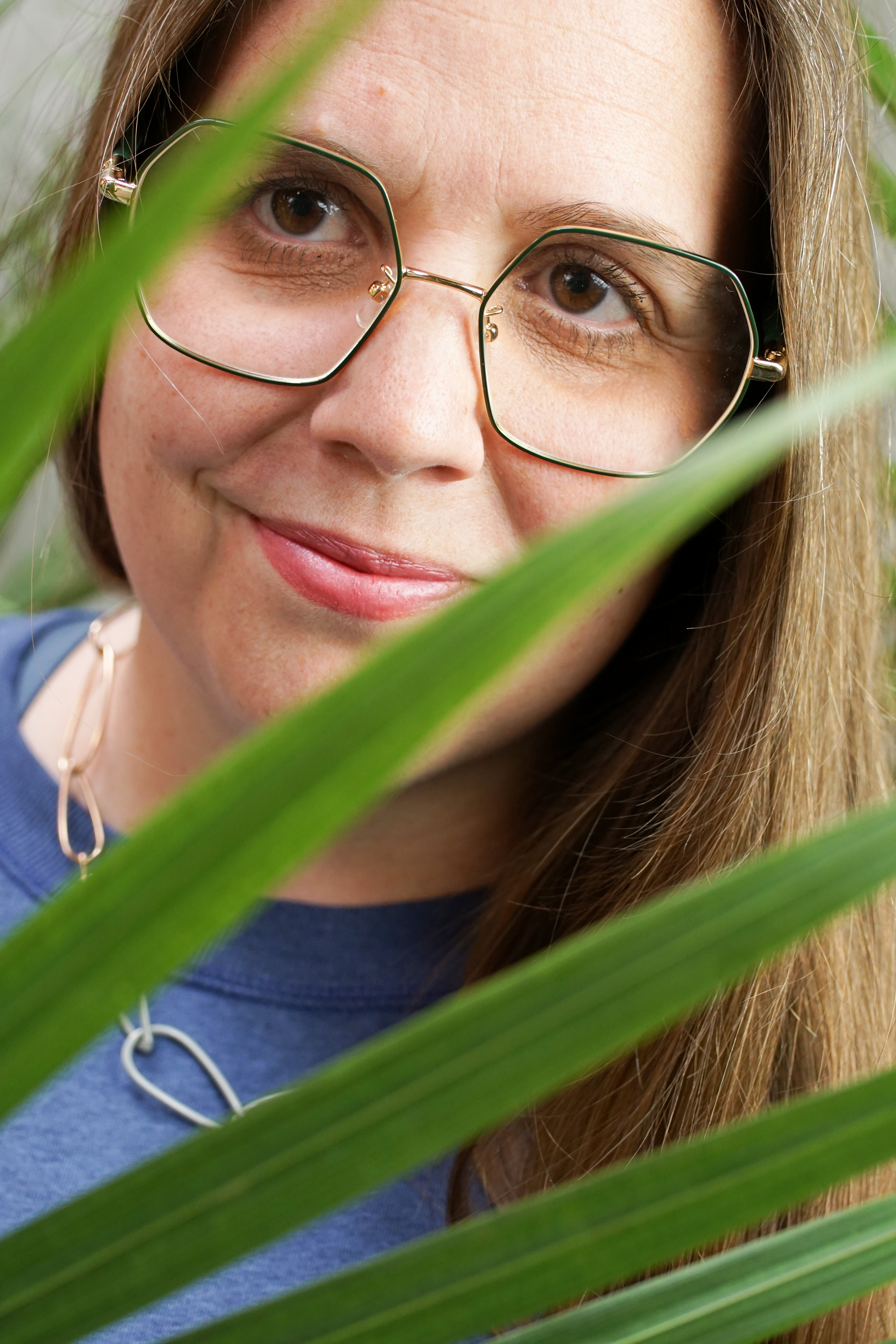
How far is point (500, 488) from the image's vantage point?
2.60ft

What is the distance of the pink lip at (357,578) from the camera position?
79cm

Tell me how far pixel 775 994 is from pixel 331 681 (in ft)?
1.29

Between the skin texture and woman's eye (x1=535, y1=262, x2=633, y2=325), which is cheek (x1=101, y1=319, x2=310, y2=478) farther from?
woman's eye (x1=535, y1=262, x2=633, y2=325)

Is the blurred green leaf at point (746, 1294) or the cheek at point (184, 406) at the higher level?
the cheek at point (184, 406)

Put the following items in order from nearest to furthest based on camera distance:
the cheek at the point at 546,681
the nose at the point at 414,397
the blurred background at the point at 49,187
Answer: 1. the nose at the point at 414,397
2. the cheek at the point at 546,681
3. the blurred background at the point at 49,187

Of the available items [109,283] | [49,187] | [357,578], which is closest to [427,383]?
[357,578]

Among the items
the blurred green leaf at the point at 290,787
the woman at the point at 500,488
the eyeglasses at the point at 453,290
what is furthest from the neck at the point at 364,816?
the blurred green leaf at the point at 290,787

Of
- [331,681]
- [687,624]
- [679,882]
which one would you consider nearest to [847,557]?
[687,624]

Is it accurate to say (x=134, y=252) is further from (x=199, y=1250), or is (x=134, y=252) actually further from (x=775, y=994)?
(x=775, y=994)

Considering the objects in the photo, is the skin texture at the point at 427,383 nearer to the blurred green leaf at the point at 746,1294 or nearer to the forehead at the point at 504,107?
the forehead at the point at 504,107

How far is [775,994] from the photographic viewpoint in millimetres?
856

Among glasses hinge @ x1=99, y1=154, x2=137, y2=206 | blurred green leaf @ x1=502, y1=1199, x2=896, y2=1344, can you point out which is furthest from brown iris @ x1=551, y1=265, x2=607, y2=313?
blurred green leaf @ x1=502, y1=1199, x2=896, y2=1344

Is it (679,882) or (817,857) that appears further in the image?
(679,882)

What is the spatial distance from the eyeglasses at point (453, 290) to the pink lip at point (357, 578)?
103 mm
